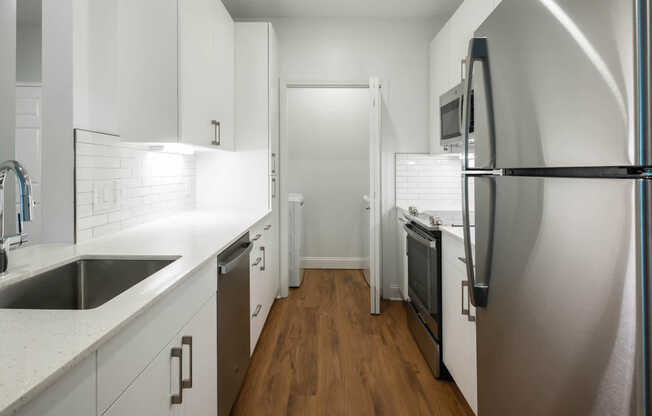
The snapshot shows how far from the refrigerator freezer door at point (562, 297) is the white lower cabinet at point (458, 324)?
2.41ft

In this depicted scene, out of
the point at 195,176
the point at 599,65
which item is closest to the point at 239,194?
the point at 195,176

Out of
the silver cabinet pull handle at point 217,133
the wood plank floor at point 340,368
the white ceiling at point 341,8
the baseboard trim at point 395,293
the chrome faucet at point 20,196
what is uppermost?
the white ceiling at point 341,8

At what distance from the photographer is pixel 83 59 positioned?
1684 mm

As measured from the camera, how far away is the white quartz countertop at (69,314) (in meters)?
0.60

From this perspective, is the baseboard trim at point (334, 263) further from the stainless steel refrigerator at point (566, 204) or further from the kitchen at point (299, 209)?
the stainless steel refrigerator at point (566, 204)

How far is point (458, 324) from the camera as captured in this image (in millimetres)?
1964

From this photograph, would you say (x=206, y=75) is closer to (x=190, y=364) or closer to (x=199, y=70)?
(x=199, y=70)

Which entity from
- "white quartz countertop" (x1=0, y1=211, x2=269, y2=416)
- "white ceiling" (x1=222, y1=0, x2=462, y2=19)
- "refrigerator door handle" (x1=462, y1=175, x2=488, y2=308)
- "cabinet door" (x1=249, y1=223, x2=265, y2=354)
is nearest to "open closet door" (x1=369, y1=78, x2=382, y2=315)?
"white ceiling" (x1=222, y1=0, x2=462, y2=19)

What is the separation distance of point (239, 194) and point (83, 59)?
1.69 m

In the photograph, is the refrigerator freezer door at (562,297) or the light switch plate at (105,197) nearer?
the refrigerator freezer door at (562,297)

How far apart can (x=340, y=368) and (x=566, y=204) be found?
2.00 m

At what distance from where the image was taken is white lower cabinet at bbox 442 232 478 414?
1.80 meters

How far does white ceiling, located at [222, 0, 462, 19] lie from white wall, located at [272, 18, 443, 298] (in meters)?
0.10

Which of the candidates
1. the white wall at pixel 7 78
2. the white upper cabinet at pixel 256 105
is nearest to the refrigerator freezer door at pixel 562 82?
the white wall at pixel 7 78
